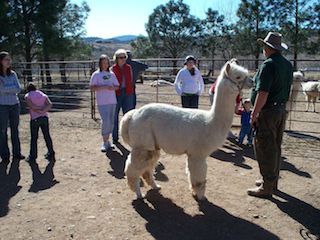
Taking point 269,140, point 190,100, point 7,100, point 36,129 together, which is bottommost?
point 36,129

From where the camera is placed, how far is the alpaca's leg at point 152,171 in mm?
4791

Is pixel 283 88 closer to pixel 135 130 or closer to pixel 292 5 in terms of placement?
pixel 135 130

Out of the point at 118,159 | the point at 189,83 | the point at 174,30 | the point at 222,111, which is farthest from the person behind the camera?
the point at 174,30

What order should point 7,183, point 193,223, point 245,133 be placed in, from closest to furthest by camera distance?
point 193,223
point 7,183
point 245,133

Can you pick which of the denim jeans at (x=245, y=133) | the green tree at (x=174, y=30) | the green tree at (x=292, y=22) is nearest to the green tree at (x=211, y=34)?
the green tree at (x=174, y=30)

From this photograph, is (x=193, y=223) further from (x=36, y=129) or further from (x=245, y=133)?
(x=245, y=133)

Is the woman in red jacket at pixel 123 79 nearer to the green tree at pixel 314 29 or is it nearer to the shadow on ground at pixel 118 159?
the shadow on ground at pixel 118 159

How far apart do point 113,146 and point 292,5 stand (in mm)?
22829

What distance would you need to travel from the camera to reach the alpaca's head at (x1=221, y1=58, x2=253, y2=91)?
14.1 feet

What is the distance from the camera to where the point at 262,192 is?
4816 millimetres

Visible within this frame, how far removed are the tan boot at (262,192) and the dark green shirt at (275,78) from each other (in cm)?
107

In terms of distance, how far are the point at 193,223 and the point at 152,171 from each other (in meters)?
1.11

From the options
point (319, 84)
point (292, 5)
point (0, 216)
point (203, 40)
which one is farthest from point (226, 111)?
point (203, 40)

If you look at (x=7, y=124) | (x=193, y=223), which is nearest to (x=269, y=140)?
(x=193, y=223)
